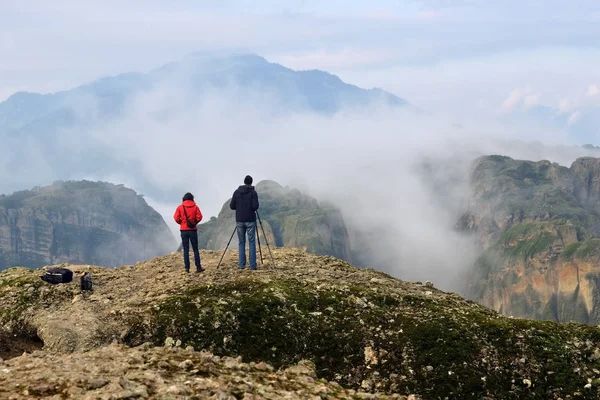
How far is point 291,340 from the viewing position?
874 inches

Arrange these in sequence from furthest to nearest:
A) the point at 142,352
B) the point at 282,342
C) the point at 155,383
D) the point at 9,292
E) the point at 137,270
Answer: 1. the point at 137,270
2. the point at 9,292
3. the point at 282,342
4. the point at 142,352
5. the point at 155,383

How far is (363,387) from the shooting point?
19.9 meters

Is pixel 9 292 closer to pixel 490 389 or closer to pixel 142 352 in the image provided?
pixel 142 352

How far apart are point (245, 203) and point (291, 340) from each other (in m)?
9.77

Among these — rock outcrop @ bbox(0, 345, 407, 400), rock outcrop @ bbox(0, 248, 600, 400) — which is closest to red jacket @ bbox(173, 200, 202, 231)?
rock outcrop @ bbox(0, 248, 600, 400)

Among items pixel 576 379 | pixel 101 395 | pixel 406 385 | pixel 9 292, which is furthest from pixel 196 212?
pixel 576 379

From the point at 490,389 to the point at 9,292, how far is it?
22.6 m

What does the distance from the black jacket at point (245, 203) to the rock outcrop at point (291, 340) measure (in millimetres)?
3803

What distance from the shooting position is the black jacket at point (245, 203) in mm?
29609

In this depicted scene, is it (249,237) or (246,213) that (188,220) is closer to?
(246,213)

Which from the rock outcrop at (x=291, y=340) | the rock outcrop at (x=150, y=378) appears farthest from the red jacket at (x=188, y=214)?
the rock outcrop at (x=150, y=378)

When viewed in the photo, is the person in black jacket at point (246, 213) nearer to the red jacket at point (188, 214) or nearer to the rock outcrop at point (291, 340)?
the red jacket at point (188, 214)

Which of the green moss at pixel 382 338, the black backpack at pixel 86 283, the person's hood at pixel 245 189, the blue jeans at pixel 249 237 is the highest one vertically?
the person's hood at pixel 245 189

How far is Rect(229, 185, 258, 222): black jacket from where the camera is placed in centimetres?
2961
